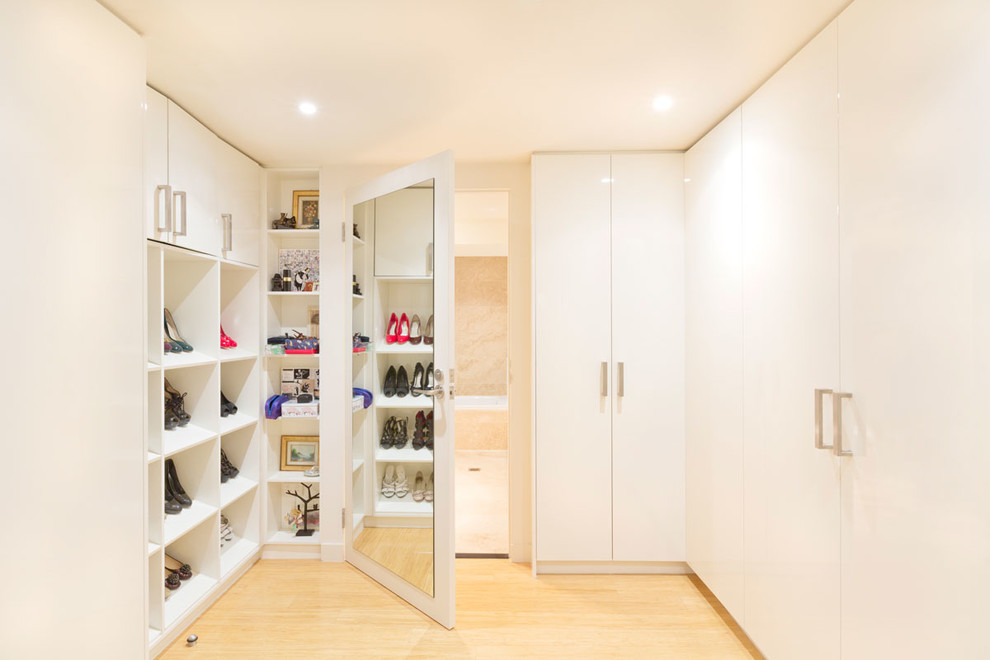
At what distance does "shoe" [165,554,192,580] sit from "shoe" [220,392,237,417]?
76 cm

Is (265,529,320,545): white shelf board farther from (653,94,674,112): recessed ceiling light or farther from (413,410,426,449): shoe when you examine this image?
(653,94,674,112): recessed ceiling light

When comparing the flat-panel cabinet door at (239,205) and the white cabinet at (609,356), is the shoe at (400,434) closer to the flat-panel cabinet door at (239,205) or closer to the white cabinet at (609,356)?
the white cabinet at (609,356)

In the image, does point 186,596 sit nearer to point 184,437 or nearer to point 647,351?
point 184,437

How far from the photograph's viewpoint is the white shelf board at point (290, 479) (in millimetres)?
2990

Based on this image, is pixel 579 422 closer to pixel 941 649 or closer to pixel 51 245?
pixel 941 649

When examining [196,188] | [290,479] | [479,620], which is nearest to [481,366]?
[290,479]

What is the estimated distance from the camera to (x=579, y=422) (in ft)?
9.18

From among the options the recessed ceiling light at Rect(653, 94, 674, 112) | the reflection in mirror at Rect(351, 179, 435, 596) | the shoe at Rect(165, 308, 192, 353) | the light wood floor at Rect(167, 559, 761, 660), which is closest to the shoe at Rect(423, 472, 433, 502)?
the reflection in mirror at Rect(351, 179, 435, 596)

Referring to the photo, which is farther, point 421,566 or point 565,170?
point 565,170

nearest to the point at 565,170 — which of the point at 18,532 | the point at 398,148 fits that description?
the point at 398,148

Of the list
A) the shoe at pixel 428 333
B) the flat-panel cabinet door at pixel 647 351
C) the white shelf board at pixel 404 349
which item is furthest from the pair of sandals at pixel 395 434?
the flat-panel cabinet door at pixel 647 351

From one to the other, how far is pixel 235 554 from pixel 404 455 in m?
1.15

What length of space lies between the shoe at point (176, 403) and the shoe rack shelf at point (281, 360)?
51 centimetres

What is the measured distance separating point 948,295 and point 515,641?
6.73 feet
